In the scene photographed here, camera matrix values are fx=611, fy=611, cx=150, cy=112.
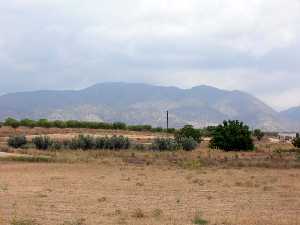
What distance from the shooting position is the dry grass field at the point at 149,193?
55.7 feet

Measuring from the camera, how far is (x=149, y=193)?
24.3 m

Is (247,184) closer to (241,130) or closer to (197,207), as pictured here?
(197,207)

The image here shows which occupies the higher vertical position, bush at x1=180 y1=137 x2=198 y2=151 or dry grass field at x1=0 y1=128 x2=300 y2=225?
bush at x1=180 y1=137 x2=198 y2=151

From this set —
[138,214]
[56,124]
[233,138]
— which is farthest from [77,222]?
[56,124]

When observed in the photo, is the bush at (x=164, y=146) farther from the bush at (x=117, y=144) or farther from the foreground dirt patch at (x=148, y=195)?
the foreground dirt patch at (x=148, y=195)

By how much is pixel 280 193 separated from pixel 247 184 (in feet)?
12.5

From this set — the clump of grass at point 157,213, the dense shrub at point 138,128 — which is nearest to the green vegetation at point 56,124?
the dense shrub at point 138,128

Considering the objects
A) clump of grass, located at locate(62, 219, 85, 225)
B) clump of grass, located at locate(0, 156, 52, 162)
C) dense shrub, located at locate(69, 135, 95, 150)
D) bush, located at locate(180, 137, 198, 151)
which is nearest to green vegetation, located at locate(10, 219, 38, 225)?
clump of grass, located at locate(62, 219, 85, 225)

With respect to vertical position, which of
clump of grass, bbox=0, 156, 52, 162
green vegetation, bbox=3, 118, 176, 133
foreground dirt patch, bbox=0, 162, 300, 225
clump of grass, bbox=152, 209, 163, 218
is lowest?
foreground dirt patch, bbox=0, 162, 300, 225

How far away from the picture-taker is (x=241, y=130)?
224ft

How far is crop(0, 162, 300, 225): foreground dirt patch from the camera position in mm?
17141

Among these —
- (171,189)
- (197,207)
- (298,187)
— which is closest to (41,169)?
(171,189)

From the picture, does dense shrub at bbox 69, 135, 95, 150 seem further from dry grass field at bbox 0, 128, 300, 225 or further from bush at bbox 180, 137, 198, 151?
dry grass field at bbox 0, 128, 300, 225

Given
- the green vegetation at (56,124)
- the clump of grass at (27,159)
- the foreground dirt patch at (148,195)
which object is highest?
the green vegetation at (56,124)
